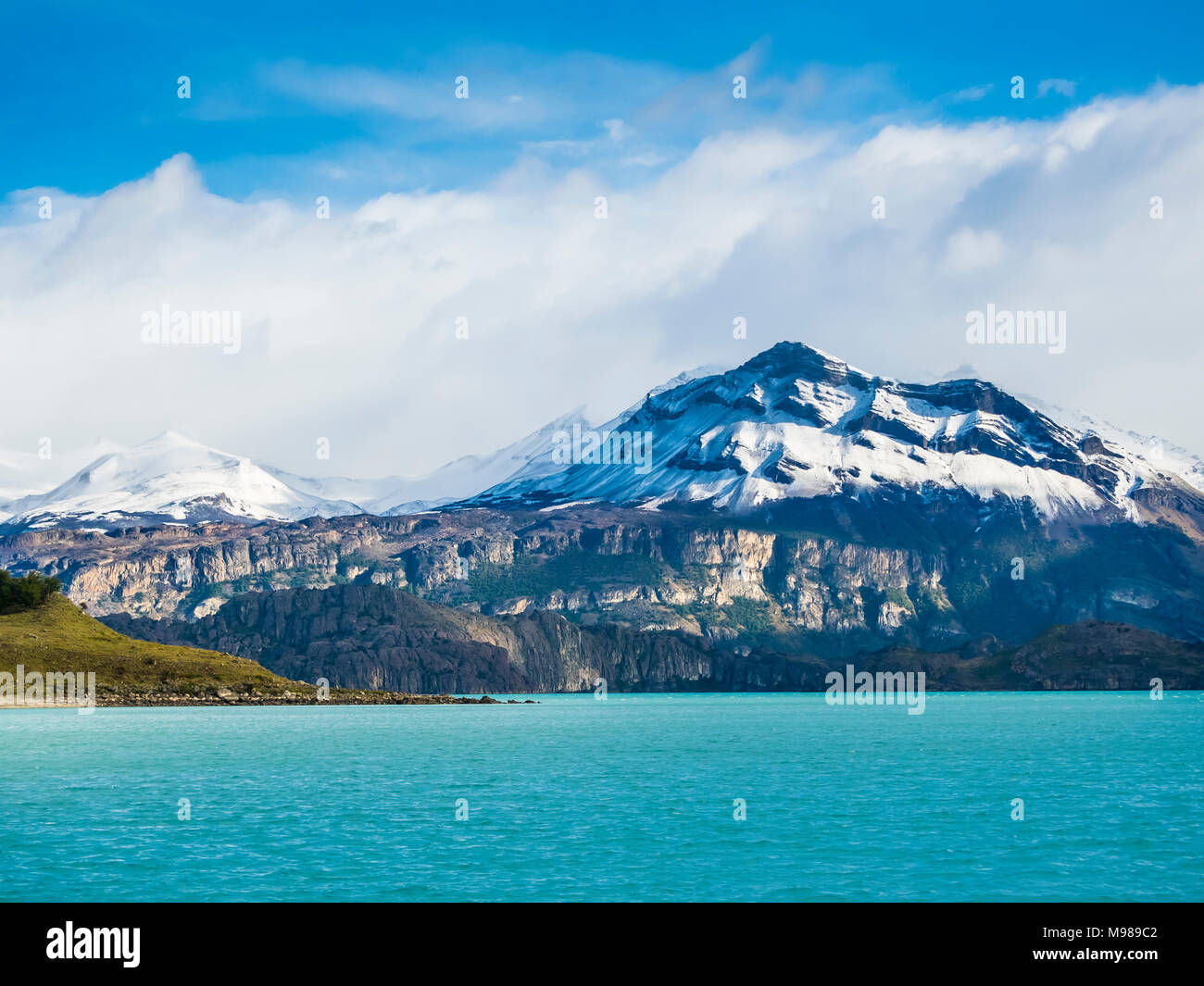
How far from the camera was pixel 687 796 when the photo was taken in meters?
116

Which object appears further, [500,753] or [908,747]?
[908,747]

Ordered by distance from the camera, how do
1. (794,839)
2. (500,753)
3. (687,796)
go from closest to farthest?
(794,839)
(687,796)
(500,753)

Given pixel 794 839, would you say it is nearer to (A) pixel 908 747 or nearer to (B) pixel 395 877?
(B) pixel 395 877

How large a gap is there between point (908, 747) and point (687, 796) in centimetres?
8810

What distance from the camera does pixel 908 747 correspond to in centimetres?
19412
